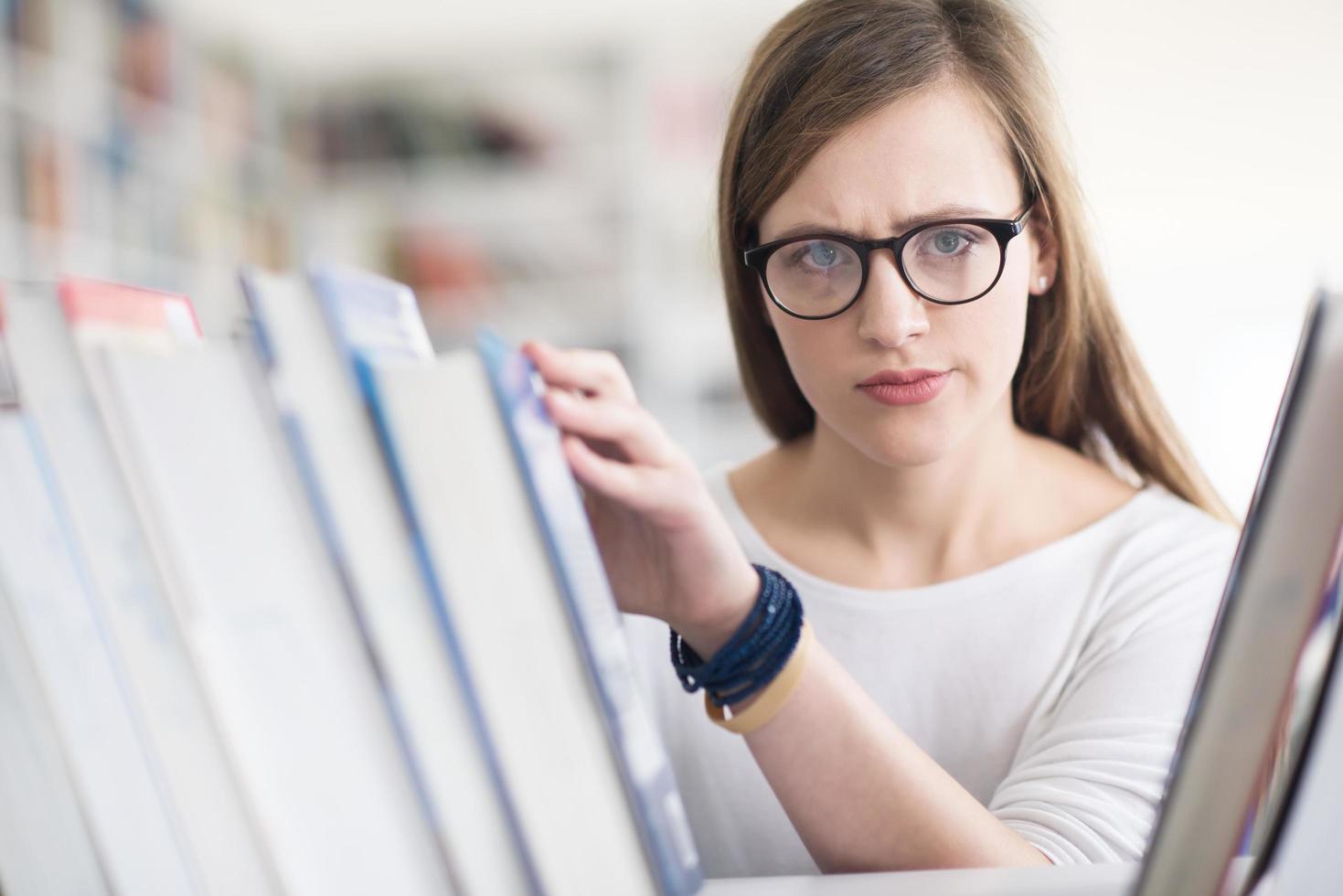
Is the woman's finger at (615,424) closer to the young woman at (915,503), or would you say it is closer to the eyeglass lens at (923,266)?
the young woman at (915,503)

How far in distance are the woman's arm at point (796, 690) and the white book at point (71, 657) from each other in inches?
8.1

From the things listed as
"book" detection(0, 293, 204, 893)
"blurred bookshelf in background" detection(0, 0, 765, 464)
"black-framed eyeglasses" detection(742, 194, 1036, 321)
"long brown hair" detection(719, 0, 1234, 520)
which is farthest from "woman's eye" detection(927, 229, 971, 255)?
"blurred bookshelf in background" detection(0, 0, 765, 464)

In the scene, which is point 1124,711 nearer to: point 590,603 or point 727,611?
Result: point 727,611

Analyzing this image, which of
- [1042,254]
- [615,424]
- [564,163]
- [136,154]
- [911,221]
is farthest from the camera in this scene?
[564,163]

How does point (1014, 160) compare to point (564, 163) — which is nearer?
point (1014, 160)

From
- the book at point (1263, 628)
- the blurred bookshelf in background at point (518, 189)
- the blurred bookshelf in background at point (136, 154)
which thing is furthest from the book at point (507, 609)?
the blurred bookshelf in background at point (518, 189)

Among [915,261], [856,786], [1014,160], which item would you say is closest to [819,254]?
[915,261]

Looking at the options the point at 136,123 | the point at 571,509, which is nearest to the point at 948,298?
the point at 571,509

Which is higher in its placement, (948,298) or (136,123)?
(136,123)

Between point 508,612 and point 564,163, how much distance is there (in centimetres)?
429

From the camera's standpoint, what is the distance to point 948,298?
2.78 ft

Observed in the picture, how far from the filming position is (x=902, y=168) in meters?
0.83

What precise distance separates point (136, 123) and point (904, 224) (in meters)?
3.25

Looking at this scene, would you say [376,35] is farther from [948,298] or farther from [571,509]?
[571,509]
